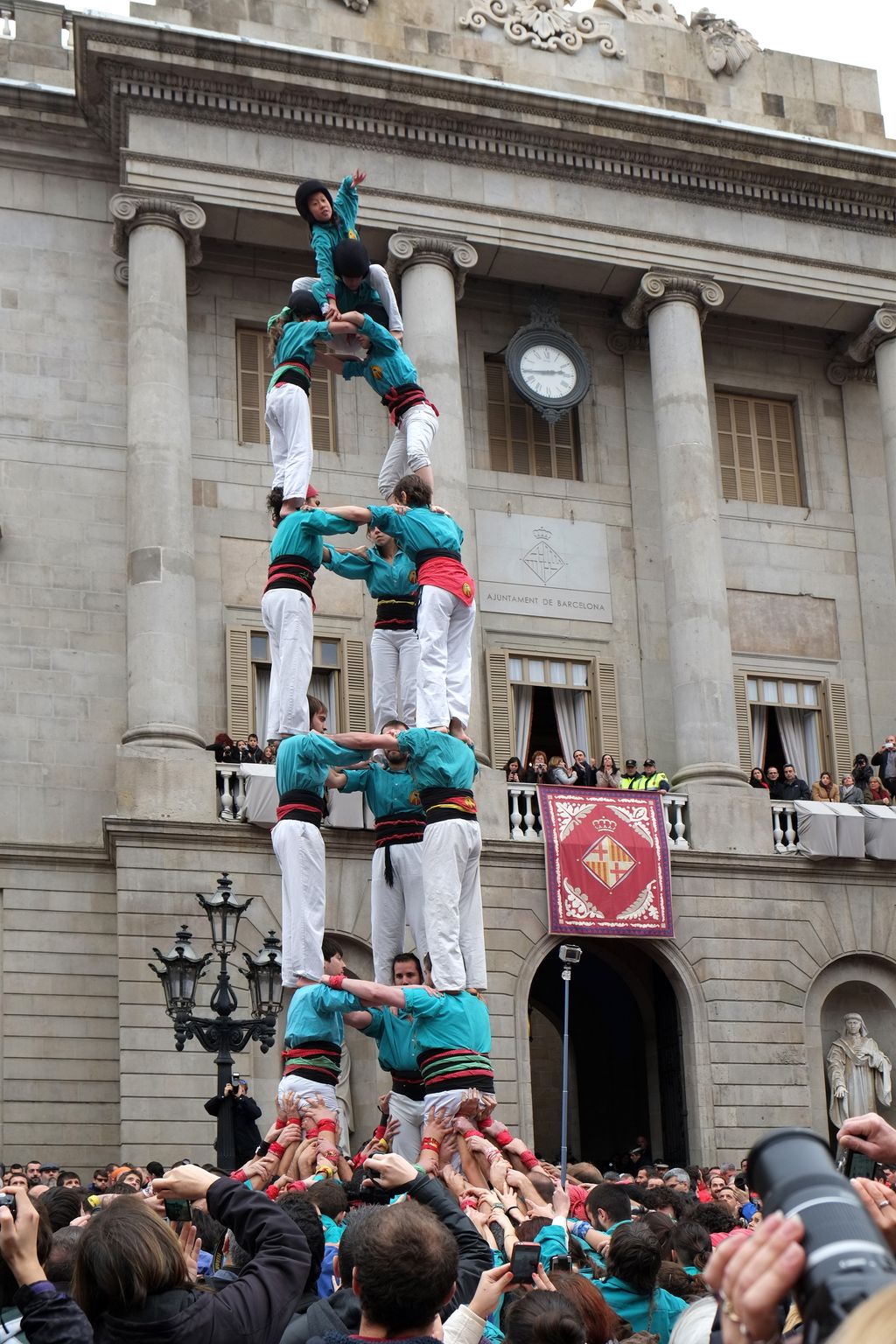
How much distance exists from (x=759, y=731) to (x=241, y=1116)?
1879cm

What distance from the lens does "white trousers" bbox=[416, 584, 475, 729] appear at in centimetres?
1767

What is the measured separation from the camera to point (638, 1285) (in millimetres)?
8453

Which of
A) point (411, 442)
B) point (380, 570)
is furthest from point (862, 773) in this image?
point (380, 570)

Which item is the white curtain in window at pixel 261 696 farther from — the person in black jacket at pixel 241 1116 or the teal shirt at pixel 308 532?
the teal shirt at pixel 308 532

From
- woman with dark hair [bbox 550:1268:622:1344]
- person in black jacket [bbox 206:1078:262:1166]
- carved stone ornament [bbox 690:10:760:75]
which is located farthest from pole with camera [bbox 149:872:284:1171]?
carved stone ornament [bbox 690:10:760:75]

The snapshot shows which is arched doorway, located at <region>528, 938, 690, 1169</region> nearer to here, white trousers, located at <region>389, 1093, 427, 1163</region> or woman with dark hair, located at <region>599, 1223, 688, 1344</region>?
white trousers, located at <region>389, 1093, 427, 1163</region>

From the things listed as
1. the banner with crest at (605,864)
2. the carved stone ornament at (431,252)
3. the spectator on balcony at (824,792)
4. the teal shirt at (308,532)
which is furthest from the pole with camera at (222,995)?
the carved stone ornament at (431,252)

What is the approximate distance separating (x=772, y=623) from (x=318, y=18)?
1421cm

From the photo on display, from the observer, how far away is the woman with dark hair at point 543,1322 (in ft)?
20.6

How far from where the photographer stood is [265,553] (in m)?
34.2

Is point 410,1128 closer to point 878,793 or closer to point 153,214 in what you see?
point 878,793

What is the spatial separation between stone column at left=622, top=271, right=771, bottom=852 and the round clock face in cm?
151

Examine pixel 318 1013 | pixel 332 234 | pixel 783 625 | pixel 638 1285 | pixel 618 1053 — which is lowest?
pixel 638 1285

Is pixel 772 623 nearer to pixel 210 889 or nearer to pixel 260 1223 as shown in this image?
pixel 210 889
